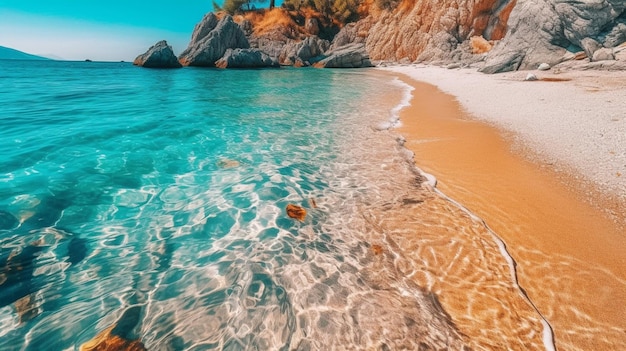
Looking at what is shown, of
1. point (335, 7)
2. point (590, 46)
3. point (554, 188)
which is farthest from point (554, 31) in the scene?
point (335, 7)

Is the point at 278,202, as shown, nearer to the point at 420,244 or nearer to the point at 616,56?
the point at 420,244

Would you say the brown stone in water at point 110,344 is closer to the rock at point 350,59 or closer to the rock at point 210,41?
the rock at point 350,59

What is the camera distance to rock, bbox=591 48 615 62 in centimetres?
1880

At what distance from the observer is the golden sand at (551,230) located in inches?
114

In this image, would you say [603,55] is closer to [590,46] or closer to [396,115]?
[590,46]

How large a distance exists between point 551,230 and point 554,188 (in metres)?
1.66

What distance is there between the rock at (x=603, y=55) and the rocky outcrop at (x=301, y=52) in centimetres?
4498

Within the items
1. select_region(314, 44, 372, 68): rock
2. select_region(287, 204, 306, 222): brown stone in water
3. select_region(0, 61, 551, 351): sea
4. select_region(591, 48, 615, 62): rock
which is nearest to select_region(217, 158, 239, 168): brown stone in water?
select_region(0, 61, 551, 351): sea

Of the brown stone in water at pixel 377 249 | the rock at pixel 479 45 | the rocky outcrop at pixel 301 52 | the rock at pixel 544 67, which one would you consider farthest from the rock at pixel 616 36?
the rocky outcrop at pixel 301 52

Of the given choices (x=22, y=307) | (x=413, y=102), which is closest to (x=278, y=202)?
(x=22, y=307)

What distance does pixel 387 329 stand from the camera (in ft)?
9.22

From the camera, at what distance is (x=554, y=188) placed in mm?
5309

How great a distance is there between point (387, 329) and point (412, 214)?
2.33 metres

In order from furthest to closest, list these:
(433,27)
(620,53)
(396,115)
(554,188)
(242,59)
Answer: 1. (242,59)
2. (433,27)
3. (620,53)
4. (396,115)
5. (554,188)
